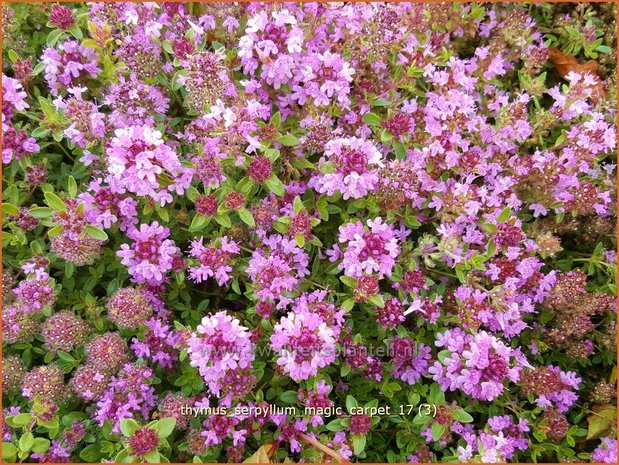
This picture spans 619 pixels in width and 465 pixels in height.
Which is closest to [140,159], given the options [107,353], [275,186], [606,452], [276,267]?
[275,186]

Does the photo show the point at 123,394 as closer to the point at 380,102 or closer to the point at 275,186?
the point at 275,186

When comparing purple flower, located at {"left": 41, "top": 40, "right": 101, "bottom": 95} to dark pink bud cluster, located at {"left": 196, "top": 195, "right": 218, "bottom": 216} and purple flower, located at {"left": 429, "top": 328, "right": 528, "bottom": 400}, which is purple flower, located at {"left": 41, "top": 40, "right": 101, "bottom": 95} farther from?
purple flower, located at {"left": 429, "top": 328, "right": 528, "bottom": 400}

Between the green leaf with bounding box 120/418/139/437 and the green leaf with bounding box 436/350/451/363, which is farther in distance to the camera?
the green leaf with bounding box 436/350/451/363

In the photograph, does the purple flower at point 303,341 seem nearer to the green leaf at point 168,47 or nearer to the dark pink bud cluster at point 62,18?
the green leaf at point 168,47

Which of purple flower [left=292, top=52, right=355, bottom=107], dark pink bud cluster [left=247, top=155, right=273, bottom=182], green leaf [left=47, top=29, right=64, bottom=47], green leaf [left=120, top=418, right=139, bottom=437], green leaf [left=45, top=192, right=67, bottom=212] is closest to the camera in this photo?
green leaf [left=120, top=418, right=139, bottom=437]

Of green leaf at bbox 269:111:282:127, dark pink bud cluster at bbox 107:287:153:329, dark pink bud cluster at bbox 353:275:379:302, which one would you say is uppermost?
green leaf at bbox 269:111:282:127

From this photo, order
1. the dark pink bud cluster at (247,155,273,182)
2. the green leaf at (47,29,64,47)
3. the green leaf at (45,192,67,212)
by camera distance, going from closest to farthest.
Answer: the green leaf at (45,192,67,212) → the dark pink bud cluster at (247,155,273,182) → the green leaf at (47,29,64,47)

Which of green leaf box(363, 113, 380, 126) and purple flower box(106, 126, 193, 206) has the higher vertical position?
green leaf box(363, 113, 380, 126)

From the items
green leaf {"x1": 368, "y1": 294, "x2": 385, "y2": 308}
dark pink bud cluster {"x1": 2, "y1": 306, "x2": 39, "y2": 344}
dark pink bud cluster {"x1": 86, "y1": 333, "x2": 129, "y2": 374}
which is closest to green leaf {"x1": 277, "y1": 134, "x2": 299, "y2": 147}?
green leaf {"x1": 368, "y1": 294, "x2": 385, "y2": 308}
